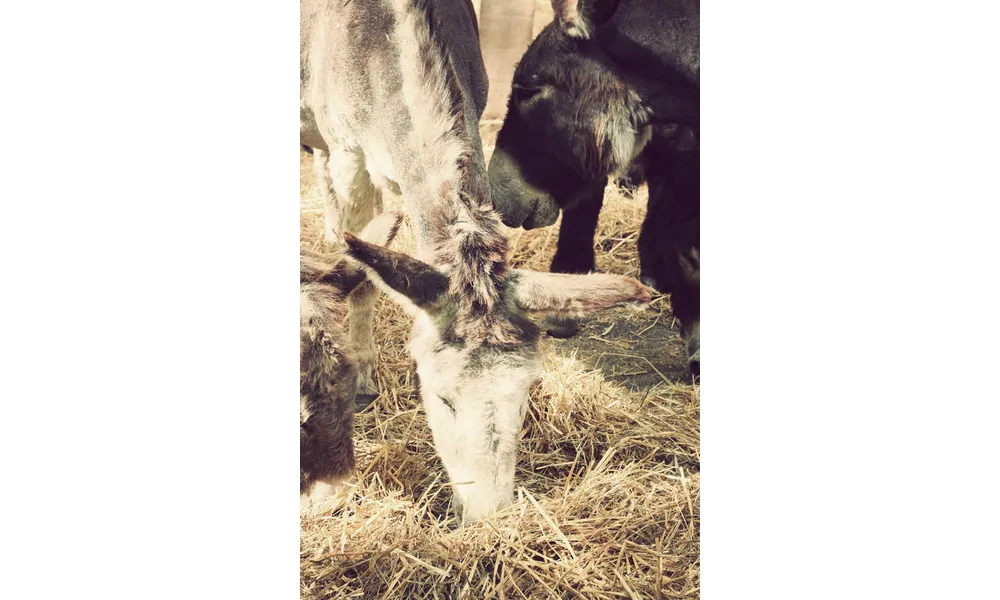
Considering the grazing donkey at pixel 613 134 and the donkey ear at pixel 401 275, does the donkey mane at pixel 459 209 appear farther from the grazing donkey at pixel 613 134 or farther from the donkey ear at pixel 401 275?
the grazing donkey at pixel 613 134

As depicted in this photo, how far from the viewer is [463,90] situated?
1794mm

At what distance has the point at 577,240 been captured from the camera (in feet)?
6.50

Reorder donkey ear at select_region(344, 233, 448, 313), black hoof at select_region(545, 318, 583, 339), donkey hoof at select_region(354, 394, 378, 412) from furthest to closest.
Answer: donkey hoof at select_region(354, 394, 378, 412) → black hoof at select_region(545, 318, 583, 339) → donkey ear at select_region(344, 233, 448, 313)

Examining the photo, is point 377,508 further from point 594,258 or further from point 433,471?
point 594,258

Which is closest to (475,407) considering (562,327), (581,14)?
(562,327)

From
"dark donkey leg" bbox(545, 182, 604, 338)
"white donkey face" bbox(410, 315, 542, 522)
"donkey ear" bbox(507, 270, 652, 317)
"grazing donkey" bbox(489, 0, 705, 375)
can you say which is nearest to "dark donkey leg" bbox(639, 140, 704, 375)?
"grazing donkey" bbox(489, 0, 705, 375)

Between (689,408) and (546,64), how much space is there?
3.12ft

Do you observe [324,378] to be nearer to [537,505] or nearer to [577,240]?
[537,505]

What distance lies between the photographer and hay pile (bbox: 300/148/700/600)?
1782mm

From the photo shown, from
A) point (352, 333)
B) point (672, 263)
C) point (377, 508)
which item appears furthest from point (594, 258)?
point (377, 508)

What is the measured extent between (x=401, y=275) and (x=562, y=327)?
40 centimetres

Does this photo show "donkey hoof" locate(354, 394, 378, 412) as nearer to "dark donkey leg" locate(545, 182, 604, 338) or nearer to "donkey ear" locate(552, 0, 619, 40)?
"dark donkey leg" locate(545, 182, 604, 338)

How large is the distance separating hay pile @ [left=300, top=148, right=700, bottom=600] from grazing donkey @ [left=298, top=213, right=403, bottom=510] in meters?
0.04

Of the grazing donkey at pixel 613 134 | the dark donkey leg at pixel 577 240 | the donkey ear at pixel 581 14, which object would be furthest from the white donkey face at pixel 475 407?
the donkey ear at pixel 581 14
